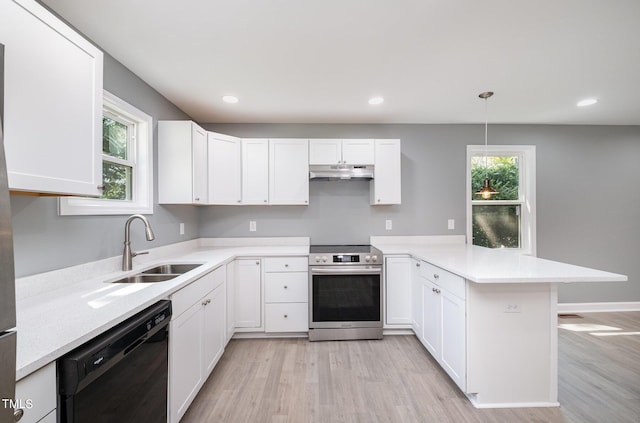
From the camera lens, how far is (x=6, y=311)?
1.87 ft

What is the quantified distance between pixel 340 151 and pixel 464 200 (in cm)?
178

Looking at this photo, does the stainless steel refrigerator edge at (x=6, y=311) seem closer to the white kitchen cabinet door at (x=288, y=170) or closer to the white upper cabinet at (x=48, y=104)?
the white upper cabinet at (x=48, y=104)

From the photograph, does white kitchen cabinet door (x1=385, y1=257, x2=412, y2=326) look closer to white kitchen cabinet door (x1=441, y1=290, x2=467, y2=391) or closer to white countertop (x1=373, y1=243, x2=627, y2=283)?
white countertop (x1=373, y1=243, x2=627, y2=283)

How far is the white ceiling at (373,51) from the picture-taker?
4.87ft

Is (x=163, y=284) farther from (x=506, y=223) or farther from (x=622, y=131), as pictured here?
(x=622, y=131)

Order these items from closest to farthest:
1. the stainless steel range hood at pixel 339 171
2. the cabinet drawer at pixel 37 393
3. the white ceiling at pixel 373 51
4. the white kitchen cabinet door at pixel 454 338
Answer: the cabinet drawer at pixel 37 393 → the white ceiling at pixel 373 51 → the white kitchen cabinet door at pixel 454 338 → the stainless steel range hood at pixel 339 171

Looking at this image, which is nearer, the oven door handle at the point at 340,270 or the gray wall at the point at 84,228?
the gray wall at the point at 84,228

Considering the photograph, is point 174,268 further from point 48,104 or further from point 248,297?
point 48,104

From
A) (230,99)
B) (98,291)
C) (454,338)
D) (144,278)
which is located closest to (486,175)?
(454,338)

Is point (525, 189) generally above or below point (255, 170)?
below

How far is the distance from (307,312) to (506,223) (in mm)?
2904

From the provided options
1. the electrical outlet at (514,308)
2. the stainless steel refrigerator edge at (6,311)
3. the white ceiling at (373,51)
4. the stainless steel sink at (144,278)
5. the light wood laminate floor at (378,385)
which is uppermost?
the white ceiling at (373,51)

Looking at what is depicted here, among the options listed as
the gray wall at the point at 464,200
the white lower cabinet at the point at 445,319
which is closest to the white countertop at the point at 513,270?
the white lower cabinet at the point at 445,319

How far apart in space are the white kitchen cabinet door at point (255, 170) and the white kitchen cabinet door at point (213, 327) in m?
1.13
